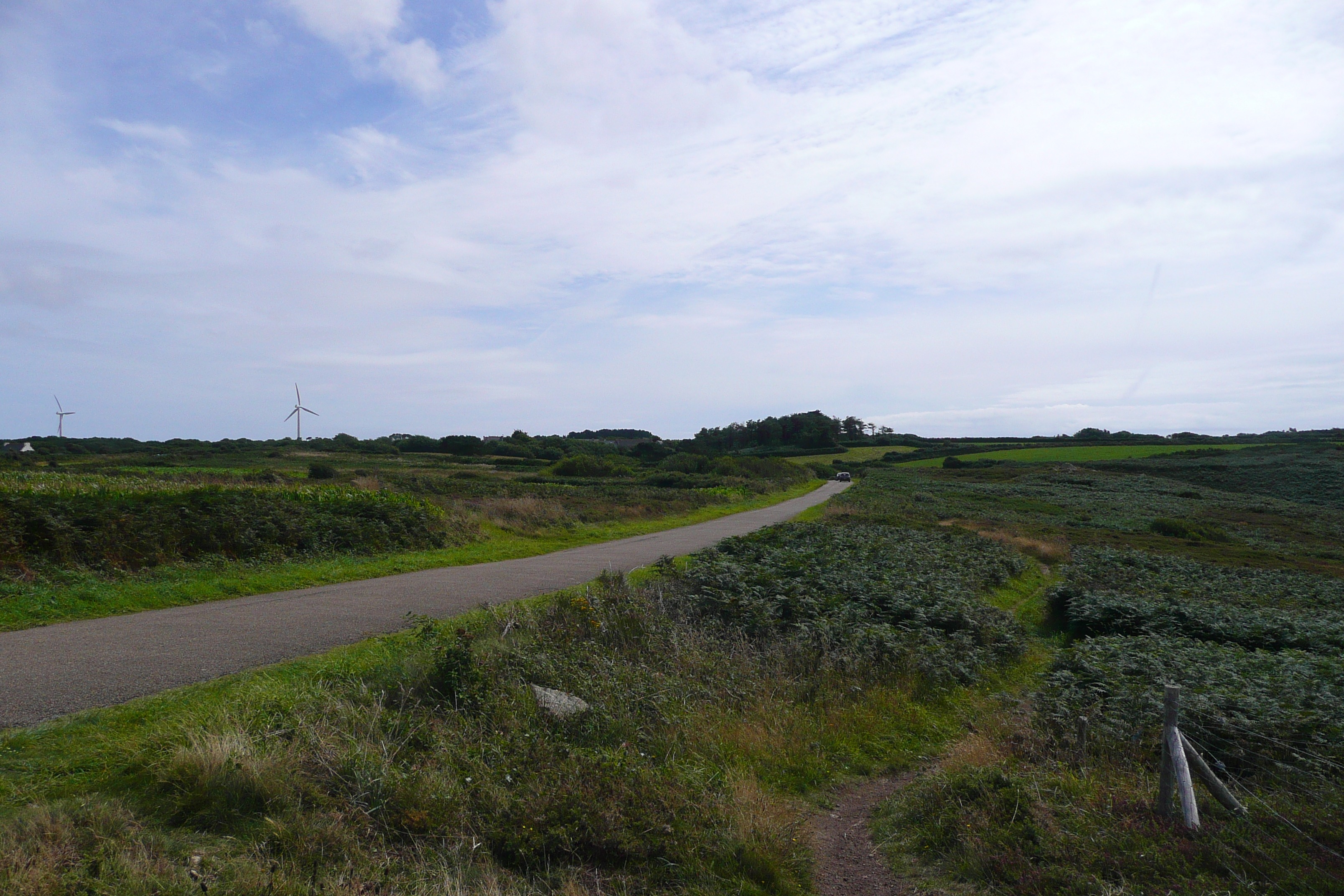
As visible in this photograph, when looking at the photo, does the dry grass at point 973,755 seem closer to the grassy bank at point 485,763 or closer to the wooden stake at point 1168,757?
the grassy bank at point 485,763

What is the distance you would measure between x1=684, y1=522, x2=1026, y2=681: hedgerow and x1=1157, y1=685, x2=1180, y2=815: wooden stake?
5109 mm

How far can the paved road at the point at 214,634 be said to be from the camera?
689 centimetres

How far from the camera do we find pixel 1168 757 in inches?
223

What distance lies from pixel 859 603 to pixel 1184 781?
8.04 m

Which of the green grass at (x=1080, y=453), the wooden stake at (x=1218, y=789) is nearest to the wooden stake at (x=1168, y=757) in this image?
the wooden stake at (x=1218, y=789)

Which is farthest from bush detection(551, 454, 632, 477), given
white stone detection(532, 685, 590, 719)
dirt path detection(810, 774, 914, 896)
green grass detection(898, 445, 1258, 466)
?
dirt path detection(810, 774, 914, 896)

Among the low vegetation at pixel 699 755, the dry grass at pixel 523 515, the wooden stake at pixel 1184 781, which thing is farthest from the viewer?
the dry grass at pixel 523 515

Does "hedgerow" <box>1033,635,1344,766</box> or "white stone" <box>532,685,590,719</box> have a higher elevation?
"white stone" <box>532,685,590,719</box>

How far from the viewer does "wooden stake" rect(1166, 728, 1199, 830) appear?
5.30 metres

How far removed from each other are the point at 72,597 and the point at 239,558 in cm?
361

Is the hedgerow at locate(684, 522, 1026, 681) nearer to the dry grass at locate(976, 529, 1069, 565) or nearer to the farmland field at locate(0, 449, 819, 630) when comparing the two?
the farmland field at locate(0, 449, 819, 630)

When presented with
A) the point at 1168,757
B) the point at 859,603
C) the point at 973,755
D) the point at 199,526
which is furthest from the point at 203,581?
the point at 1168,757

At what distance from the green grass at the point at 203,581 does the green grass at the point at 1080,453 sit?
95.6 metres

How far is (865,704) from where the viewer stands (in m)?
9.66
